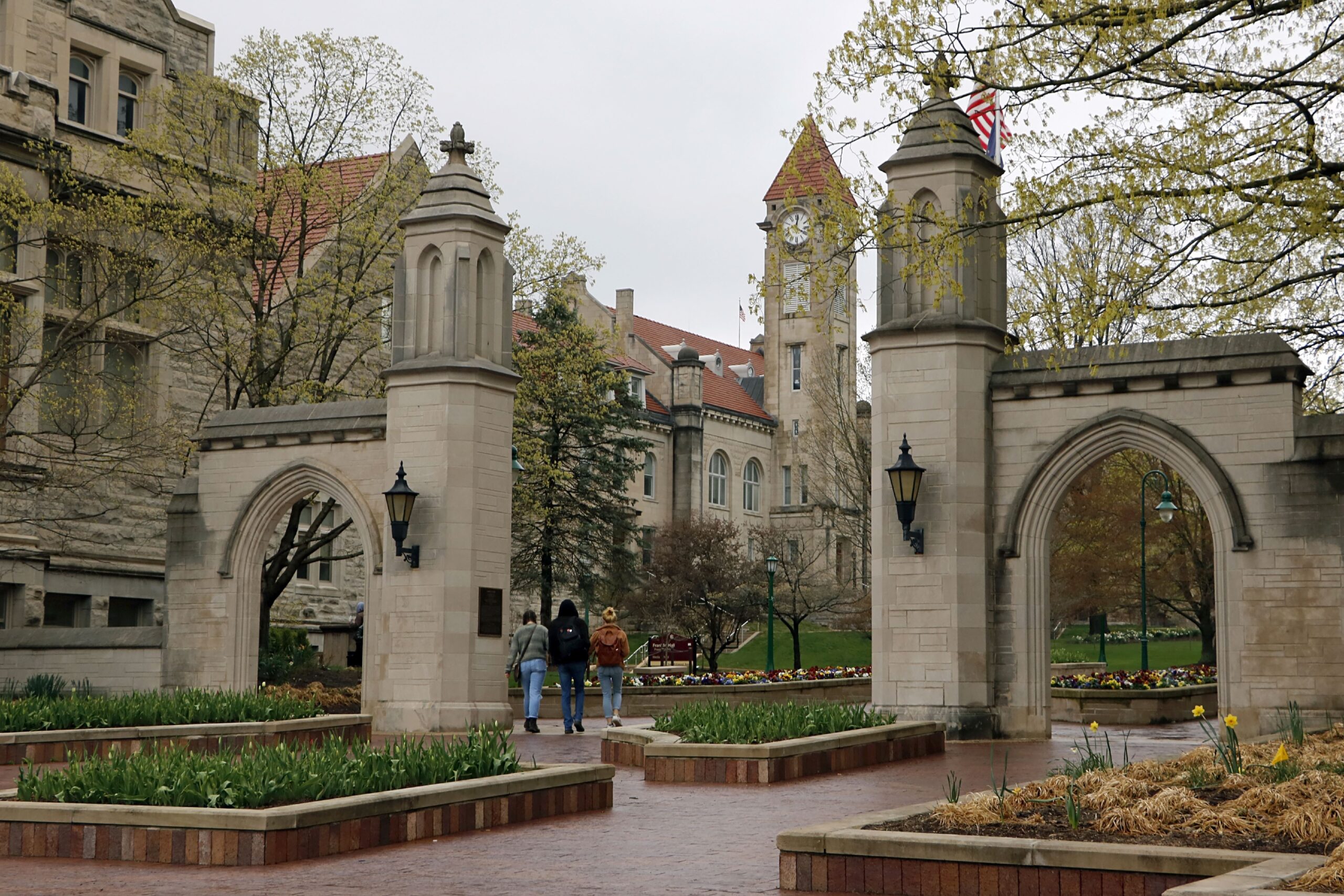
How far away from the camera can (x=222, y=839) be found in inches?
334

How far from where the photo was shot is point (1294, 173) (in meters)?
10.9

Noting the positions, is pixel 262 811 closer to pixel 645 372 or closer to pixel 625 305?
pixel 645 372

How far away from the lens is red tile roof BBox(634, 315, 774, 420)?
6662 cm

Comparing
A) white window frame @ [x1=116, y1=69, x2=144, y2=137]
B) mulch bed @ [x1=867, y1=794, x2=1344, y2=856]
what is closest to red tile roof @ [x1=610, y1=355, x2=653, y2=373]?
white window frame @ [x1=116, y1=69, x2=144, y2=137]

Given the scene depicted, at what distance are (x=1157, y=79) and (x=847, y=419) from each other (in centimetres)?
3115

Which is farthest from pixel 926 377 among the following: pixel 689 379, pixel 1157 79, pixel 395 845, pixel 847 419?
pixel 689 379

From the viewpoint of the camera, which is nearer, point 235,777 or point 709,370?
point 235,777

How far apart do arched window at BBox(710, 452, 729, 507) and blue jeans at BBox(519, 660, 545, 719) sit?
44.9 meters

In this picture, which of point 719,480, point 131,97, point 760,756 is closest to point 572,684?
point 760,756

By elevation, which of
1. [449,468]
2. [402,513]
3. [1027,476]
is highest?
[449,468]

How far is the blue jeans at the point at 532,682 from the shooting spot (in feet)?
65.9

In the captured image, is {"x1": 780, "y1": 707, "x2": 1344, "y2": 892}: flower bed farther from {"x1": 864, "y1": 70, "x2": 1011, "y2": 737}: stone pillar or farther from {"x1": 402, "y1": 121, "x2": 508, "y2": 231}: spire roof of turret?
{"x1": 402, "y1": 121, "x2": 508, "y2": 231}: spire roof of turret

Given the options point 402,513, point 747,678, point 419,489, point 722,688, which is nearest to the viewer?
point 402,513

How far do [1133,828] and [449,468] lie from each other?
13427 mm
